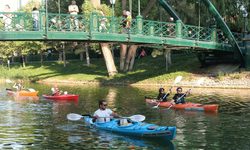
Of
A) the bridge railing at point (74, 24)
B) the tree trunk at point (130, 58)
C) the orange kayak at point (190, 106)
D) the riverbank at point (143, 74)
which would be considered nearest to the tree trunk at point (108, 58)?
the riverbank at point (143, 74)

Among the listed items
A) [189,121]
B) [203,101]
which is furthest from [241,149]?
[203,101]

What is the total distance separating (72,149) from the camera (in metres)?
10.9

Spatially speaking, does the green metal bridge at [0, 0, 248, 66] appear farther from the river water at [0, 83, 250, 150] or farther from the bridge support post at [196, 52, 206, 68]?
the river water at [0, 83, 250, 150]

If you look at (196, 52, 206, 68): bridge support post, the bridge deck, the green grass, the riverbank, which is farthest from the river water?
the green grass

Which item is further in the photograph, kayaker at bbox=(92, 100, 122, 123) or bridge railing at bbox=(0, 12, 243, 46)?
bridge railing at bbox=(0, 12, 243, 46)

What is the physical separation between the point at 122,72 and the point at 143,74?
10.7ft

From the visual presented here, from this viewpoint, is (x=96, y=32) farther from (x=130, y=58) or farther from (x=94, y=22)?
(x=130, y=58)

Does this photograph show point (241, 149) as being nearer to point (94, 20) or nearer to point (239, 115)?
point (239, 115)

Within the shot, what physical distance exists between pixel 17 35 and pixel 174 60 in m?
21.1

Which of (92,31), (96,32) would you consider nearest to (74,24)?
(92,31)

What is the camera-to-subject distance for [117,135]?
514 inches

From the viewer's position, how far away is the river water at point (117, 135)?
1152 centimetres

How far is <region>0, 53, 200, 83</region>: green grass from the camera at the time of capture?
1358 inches

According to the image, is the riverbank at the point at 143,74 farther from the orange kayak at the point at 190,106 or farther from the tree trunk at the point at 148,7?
the orange kayak at the point at 190,106
